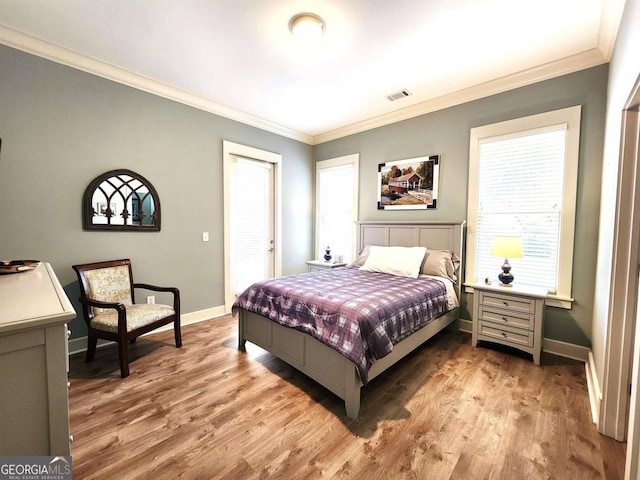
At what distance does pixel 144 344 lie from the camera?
2.90 m

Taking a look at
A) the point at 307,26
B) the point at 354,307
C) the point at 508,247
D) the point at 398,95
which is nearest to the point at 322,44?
the point at 307,26

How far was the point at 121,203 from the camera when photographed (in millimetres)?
2914

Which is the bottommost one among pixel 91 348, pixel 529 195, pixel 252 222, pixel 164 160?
pixel 91 348

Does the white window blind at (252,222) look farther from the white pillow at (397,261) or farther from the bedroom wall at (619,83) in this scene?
the bedroom wall at (619,83)

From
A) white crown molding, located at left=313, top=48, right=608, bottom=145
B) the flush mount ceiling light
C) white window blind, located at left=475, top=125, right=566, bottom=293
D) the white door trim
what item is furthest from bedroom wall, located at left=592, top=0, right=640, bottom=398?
the flush mount ceiling light

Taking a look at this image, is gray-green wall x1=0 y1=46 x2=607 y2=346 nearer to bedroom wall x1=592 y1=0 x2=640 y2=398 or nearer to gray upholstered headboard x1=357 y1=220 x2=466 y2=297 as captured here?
gray upholstered headboard x1=357 y1=220 x2=466 y2=297

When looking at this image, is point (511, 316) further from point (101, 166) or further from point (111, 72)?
point (111, 72)

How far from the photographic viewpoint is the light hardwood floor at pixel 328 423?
4.80 ft

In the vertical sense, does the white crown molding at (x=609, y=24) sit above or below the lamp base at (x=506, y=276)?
above

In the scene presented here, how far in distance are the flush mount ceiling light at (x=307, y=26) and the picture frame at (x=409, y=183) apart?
2.06 meters

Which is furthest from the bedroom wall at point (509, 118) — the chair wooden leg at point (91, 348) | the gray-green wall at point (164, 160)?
the chair wooden leg at point (91, 348)

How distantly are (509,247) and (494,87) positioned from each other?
5.85ft

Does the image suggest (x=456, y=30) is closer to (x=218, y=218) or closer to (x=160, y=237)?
(x=218, y=218)

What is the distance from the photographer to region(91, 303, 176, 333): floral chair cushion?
7.71ft
